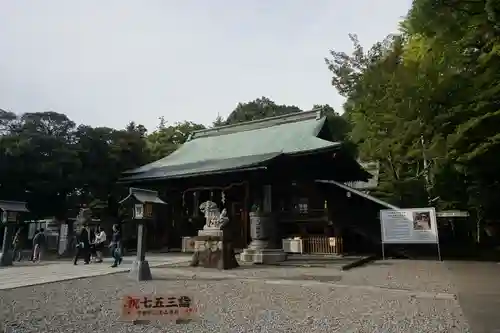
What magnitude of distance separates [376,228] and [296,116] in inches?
299

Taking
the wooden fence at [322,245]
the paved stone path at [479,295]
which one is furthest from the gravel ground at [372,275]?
the wooden fence at [322,245]

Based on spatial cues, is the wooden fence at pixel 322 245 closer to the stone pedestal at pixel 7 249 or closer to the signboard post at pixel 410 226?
the signboard post at pixel 410 226

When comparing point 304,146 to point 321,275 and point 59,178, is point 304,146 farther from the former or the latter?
point 59,178

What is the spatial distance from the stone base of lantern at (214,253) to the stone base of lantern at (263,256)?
3.78 feet

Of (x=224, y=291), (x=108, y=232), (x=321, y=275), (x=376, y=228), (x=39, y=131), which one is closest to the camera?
(x=224, y=291)

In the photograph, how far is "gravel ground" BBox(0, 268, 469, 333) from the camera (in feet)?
16.9

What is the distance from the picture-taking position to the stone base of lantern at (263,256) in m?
12.9

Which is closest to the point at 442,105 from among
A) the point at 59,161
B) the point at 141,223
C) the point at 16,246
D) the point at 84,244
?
the point at 141,223

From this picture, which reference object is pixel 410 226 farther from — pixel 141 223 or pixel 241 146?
pixel 241 146

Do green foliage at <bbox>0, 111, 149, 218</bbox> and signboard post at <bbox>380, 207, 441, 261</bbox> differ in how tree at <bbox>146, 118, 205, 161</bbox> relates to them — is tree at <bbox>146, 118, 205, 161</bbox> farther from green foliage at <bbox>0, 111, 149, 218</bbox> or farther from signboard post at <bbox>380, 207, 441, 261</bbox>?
signboard post at <bbox>380, 207, 441, 261</bbox>

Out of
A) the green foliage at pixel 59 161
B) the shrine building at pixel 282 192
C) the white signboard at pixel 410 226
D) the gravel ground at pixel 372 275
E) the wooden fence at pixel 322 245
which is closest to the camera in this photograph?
the gravel ground at pixel 372 275

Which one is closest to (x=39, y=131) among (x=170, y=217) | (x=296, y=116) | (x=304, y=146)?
(x=170, y=217)

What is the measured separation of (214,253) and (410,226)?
698cm

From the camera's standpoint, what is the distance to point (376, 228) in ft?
58.7
